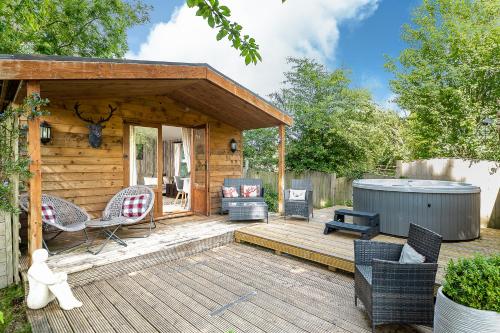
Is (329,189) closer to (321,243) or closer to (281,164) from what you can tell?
(281,164)

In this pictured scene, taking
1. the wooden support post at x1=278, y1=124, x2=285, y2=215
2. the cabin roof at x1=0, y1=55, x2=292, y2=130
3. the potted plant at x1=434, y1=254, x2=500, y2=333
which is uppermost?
the cabin roof at x1=0, y1=55, x2=292, y2=130

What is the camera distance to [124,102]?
205 inches

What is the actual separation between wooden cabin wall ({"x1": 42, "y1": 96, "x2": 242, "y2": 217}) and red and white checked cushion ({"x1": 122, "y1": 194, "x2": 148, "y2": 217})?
685mm

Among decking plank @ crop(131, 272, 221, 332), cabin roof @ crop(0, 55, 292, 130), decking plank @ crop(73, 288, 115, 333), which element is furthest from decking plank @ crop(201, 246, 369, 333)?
cabin roof @ crop(0, 55, 292, 130)

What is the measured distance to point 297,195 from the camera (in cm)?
582

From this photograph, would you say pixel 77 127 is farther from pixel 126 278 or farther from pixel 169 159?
pixel 169 159

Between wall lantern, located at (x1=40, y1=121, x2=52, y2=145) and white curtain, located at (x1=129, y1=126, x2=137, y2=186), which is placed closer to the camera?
wall lantern, located at (x1=40, y1=121, x2=52, y2=145)

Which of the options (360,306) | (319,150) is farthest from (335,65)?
(360,306)

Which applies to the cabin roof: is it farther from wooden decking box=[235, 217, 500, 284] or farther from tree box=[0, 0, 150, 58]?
tree box=[0, 0, 150, 58]

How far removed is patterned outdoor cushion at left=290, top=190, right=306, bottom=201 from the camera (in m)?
5.78

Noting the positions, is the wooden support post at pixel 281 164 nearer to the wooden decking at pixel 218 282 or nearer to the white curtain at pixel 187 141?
the wooden decking at pixel 218 282

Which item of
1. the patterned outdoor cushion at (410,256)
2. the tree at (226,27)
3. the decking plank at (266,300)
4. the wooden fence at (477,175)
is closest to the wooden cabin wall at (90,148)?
the decking plank at (266,300)

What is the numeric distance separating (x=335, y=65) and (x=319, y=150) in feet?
12.3

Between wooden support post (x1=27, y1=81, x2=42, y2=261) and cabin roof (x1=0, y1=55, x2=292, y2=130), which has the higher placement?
cabin roof (x1=0, y1=55, x2=292, y2=130)
